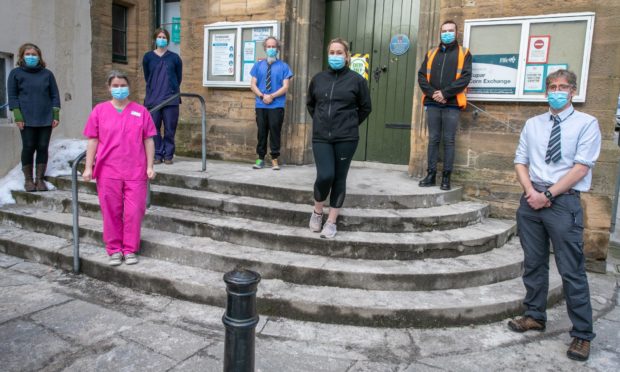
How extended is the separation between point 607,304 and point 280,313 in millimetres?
2991

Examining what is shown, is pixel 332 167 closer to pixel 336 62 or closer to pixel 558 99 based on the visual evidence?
pixel 336 62

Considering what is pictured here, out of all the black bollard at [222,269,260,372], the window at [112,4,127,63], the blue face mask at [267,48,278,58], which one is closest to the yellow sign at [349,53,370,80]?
the blue face mask at [267,48,278,58]

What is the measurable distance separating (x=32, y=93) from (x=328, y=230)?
407cm

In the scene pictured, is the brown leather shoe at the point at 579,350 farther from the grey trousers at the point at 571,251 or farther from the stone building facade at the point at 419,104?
the stone building facade at the point at 419,104

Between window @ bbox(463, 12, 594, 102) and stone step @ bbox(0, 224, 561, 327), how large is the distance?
225cm

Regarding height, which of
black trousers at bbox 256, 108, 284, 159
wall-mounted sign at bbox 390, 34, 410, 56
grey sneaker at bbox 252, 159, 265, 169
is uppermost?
wall-mounted sign at bbox 390, 34, 410, 56

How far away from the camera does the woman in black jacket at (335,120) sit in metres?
4.21

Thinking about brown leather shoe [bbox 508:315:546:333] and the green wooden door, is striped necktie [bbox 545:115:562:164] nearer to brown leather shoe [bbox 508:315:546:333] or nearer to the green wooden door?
brown leather shoe [bbox 508:315:546:333]

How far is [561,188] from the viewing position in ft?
10.4

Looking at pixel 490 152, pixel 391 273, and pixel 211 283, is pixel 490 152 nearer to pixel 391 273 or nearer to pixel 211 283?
pixel 391 273

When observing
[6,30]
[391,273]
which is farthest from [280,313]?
[6,30]

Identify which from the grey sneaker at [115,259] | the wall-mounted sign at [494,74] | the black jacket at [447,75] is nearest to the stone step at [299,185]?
the black jacket at [447,75]

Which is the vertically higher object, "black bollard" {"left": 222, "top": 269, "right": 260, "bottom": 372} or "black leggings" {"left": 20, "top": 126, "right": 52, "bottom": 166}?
"black leggings" {"left": 20, "top": 126, "right": 52, "bottom": 166}

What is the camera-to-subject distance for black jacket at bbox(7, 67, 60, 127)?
→ 18.7 ft
